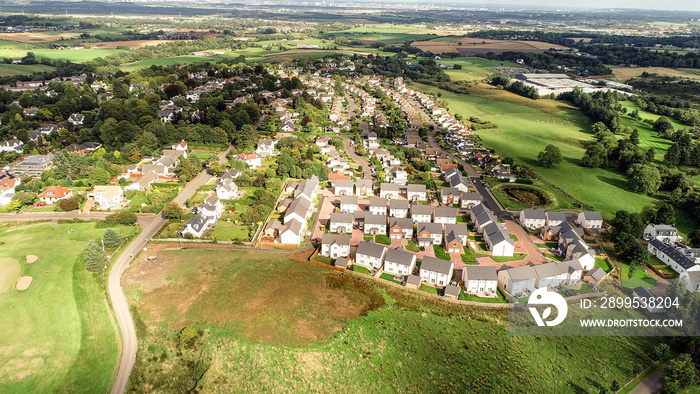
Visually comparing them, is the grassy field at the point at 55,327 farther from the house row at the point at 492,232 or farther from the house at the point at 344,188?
the house row at the point at 492,232

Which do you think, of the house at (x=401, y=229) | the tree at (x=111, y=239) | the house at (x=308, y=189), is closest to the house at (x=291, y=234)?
the house at (x=308, y=189)

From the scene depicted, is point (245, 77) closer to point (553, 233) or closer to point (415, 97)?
point (415, 97)

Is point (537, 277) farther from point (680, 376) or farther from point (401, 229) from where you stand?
A: point (401, 229)

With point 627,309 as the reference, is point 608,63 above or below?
above

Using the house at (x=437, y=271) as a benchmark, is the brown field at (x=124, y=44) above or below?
above

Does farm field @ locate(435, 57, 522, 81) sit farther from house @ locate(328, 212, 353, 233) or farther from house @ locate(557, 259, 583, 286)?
house @ locate(557, 259, 583, 286)

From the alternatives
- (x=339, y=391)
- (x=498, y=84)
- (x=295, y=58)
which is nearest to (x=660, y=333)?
(x=339, y=391)
